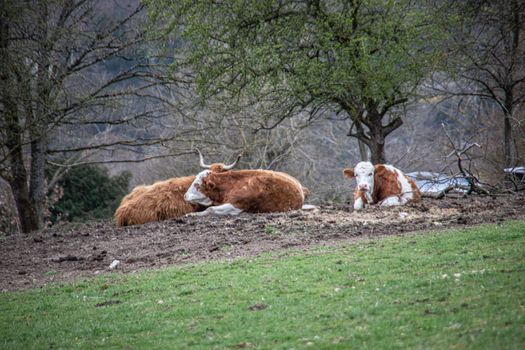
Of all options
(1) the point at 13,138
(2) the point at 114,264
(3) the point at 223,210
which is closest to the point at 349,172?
Answer: (3) the point at 223,210

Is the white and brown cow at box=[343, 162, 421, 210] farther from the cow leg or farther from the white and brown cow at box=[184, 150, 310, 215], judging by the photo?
the cow leg

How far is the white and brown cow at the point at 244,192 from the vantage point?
14961 millimetres

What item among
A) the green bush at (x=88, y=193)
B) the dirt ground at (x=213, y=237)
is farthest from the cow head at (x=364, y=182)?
the green bush at (x=88, y=193)

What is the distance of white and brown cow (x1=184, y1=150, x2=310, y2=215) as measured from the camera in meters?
15.0

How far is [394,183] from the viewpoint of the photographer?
14.5m

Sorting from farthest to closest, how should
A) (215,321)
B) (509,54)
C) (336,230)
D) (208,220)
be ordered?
(509,54)
(208,220)
(336,230)
(215,321)

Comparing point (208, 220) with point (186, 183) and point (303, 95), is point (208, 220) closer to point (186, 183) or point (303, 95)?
point (186, 183)

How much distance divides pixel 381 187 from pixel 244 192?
9.48 feet

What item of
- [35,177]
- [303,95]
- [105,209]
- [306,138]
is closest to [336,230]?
[303,95]

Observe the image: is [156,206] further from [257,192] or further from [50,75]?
[50,75]

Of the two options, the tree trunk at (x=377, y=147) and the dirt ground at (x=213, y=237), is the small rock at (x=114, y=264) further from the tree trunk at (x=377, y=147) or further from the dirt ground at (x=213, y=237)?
the tree trunk at (x=377, y=147)

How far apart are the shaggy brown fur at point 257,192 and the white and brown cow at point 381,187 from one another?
4.72 feet

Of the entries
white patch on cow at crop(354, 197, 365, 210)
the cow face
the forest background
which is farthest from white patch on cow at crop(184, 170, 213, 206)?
the cow face

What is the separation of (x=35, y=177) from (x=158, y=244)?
7.07 metres
